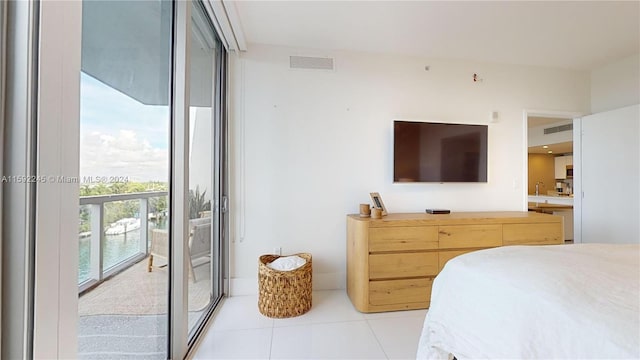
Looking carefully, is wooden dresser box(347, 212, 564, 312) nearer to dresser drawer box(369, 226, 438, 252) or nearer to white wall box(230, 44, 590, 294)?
dresser drawer box(369, 226, 438, 252)

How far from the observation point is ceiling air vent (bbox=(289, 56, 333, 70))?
2.69m

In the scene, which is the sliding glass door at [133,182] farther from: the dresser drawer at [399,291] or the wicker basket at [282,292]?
the dresser drawer at [399,291]

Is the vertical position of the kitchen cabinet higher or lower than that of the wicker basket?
higher

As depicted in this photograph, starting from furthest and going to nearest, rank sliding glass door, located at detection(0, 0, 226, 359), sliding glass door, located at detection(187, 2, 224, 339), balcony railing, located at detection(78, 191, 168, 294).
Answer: sliding glass door, located at detection(187, 2, 224, 339) → balcony railing, located at detection(78, 191, 168, 294) → sliding glass door, located at detection(0, 0, 226, 359)

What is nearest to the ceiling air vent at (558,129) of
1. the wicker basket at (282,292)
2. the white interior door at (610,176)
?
the white interior door at (610,176)

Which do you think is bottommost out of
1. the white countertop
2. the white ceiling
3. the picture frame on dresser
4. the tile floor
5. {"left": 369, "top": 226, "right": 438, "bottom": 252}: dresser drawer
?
the tile floor

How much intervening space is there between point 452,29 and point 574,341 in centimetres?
255

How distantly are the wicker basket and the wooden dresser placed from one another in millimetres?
524

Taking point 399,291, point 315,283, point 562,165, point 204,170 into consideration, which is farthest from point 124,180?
point 562,165

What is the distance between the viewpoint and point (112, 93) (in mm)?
1031

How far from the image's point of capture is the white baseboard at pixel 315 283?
8.50 feet

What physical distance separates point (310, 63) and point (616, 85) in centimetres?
360

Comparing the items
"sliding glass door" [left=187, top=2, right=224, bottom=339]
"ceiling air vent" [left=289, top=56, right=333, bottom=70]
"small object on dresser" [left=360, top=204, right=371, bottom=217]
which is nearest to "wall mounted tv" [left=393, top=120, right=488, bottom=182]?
"small object on dresser" [left=360, top=204, right=371, bottom=217]

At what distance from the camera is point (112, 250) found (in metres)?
1.06
